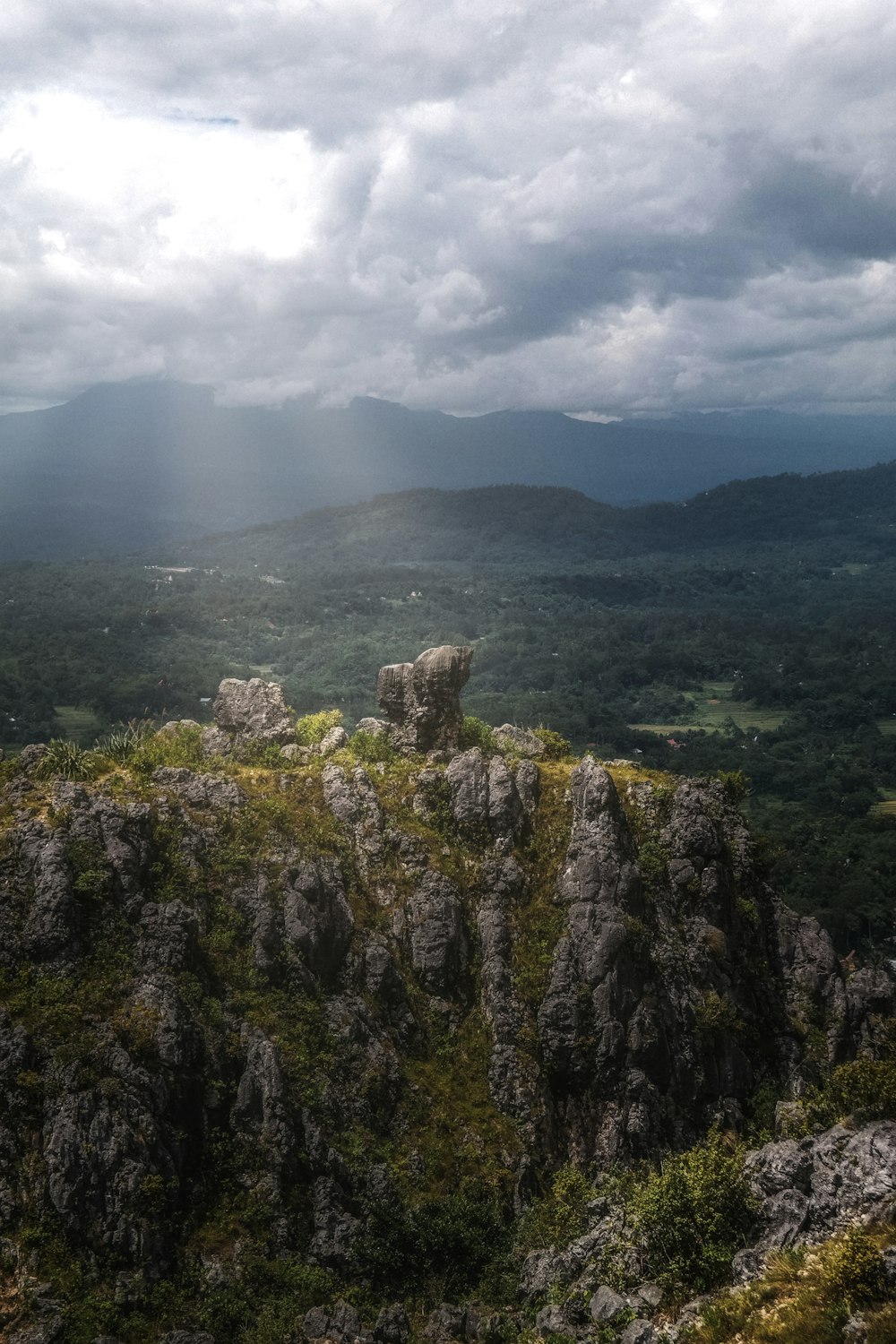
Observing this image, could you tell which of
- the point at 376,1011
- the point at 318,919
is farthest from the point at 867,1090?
the point at 318,919

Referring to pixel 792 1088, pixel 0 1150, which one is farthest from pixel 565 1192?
pixel 0 1150

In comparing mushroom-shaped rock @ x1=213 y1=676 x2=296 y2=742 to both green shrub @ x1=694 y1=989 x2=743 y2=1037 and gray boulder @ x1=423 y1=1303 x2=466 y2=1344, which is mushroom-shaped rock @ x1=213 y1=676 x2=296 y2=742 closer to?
green shrub @ x1=694 y1=989 x2=743 y2=1037

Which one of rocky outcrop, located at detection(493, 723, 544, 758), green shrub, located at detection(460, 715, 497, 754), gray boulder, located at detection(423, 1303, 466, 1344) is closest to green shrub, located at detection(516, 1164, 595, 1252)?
gray boulder, located at detection(423, 1303, 466, 1344)

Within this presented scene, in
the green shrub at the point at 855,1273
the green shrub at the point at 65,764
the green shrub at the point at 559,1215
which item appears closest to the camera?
the green shrub at the point at 855,1273

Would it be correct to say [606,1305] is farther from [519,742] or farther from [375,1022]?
[519,742]

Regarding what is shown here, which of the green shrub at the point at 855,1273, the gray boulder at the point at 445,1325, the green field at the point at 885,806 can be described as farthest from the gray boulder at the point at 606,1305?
the green field at the point at 885,806

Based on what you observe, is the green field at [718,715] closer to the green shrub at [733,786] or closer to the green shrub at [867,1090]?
the green shrub at [733,786]
